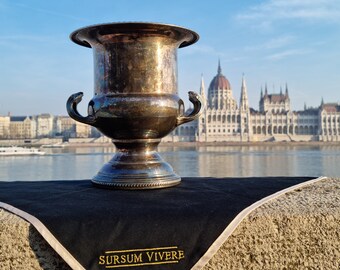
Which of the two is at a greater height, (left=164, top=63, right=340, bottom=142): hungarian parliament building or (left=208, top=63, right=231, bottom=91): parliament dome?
(left=208, top=63, right=231, bottom=91): parliament dome

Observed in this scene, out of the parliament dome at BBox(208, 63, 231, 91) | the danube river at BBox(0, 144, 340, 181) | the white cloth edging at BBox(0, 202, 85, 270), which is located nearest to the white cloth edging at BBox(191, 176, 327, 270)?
the white cloth edging at BBox(0, 202, 85, 270)

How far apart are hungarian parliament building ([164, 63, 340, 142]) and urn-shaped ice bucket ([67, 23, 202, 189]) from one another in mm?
43007

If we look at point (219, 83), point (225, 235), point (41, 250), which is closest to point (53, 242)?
point (41, 250)

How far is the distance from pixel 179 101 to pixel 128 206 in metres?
0.47

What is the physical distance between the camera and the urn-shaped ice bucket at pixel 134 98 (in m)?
1.07

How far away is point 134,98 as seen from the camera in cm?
107

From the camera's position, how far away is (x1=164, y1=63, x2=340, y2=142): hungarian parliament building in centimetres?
4472

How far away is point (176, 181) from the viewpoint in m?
1.18

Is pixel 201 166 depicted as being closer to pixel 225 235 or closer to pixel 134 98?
pixel 134 98

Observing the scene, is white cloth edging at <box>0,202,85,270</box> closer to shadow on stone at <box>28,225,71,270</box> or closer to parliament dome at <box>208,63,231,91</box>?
shadow on stone at <box>28,225,71,270</box>

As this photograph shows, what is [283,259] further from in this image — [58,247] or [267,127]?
[267,127]

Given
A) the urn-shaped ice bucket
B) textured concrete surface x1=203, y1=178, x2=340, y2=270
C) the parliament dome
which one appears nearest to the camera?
textured concrete surface x1=203, y1=178, x2=340, y2=270

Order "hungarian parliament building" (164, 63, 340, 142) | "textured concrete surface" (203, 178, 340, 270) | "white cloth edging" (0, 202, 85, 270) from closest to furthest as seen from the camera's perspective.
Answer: "white cloth edging" (0, 202, 85, 270), "textured concrete surface" (203, 178, 340, 270), "hungarian parliament building" (164, 63, 340, 142)

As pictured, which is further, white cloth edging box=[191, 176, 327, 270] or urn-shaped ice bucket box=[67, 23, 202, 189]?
urn-shaped ice bucket box=[67, 23, 202, 189]
